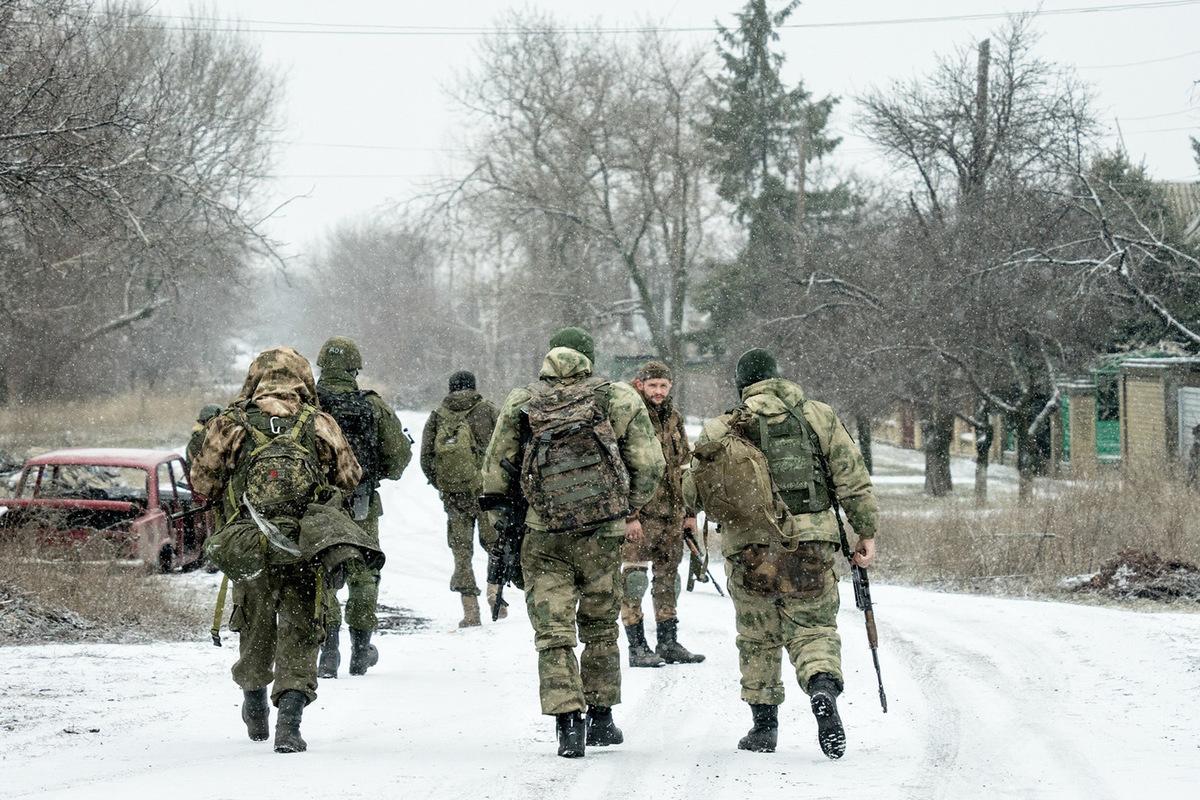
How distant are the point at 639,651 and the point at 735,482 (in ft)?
9.27

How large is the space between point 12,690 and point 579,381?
3526 mm

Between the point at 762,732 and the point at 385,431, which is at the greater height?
the point at 385,431

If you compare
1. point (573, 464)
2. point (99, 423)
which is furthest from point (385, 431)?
point (99, 423)

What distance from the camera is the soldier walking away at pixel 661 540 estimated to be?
860 centimetres

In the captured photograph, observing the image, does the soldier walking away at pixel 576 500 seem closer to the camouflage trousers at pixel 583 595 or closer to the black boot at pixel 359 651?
the camouflage trousers at pixel 583 595

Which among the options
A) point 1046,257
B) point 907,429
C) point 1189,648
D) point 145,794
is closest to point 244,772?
point 145,794

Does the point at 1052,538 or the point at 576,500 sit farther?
the point at 1052,538

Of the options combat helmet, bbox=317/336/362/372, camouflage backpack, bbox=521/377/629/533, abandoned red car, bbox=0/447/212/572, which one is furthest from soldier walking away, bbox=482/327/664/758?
abandoned red car, bbox=0/447/212/572

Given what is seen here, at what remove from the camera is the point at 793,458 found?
248 inches

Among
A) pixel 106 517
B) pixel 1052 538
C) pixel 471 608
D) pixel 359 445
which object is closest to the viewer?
pixel 359 445

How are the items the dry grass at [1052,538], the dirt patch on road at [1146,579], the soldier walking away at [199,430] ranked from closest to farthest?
the dirt patch on road at [1146,579] < the soldier walking away at [199,430] < the dry grass at [1052,538]

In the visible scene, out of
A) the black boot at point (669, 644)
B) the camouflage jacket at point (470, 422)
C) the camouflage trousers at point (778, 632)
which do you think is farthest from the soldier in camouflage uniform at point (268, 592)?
the camouflage jacket at point (470, 422)

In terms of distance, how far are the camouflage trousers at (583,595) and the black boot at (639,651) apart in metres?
2.46

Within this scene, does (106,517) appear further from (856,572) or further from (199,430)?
(856,572)
